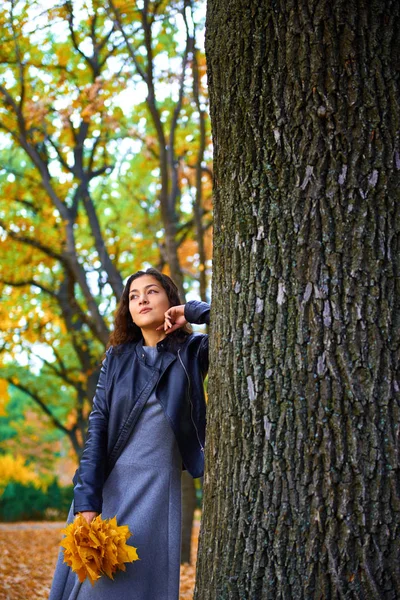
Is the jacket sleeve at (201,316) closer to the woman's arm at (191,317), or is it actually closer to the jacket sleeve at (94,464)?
the woman's arm at (191,317)

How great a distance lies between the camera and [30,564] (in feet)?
28.0

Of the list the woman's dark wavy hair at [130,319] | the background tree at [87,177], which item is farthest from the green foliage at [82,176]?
the woman's dark wavy hair at [130,319]

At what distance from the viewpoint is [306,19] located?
2.52 meters

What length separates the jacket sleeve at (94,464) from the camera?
3.12 meters

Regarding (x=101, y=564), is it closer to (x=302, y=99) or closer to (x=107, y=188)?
(x=302, y=99)

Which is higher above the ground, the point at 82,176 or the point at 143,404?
the point at 82,176

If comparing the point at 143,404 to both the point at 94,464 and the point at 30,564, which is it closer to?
the point at 94,464

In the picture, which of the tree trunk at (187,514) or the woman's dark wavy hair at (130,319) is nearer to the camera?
the woman's dark wavy hair at (130,319)

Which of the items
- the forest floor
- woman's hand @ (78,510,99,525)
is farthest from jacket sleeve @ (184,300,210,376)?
the forest floor

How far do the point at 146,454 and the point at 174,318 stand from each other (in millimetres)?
692

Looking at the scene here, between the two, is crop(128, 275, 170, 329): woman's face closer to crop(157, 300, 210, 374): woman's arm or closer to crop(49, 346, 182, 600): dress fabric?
crop(157, 300, 210, 374): woman's arm

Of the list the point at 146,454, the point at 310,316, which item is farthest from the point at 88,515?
the point at 310,316

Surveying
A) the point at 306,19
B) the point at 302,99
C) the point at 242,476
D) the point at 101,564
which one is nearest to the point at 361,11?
the point at 306,19

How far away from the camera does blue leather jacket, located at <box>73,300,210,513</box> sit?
127 inches
